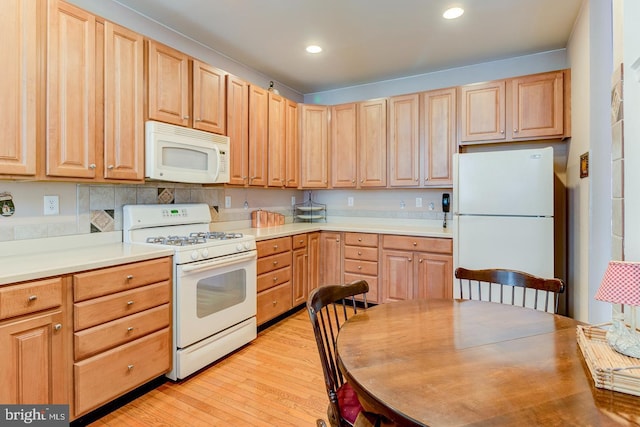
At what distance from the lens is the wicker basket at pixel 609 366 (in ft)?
2.57

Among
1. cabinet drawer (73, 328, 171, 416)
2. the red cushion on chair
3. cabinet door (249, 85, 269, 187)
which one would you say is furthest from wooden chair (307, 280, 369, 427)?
cabinet door (249, 85, 269, 187)

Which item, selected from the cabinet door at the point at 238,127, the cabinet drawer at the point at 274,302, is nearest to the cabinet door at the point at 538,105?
the cabinet door at the point at 238,127

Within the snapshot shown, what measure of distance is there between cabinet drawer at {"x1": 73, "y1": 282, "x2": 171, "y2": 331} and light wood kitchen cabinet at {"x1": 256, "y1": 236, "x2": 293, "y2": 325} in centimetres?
95

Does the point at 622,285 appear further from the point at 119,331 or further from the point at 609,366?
the point at 119,331

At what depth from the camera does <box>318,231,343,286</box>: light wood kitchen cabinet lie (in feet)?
12.1

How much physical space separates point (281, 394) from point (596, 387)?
1710 mm

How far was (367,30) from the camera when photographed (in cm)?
282

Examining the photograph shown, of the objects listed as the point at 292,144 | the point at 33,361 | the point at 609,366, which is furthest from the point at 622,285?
the point at 292,144

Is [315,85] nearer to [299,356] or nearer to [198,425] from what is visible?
[299,356]

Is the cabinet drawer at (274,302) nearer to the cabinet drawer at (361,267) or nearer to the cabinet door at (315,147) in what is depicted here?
the cabinet drawer at (361,267)

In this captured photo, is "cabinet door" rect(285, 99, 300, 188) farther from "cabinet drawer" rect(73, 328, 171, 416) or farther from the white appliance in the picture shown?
"cabinet drawer" rect(73, 328, 171, 416)

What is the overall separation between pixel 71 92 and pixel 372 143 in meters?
2.72

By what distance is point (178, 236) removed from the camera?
106 inches

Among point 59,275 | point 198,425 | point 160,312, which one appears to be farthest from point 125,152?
point 198,425
